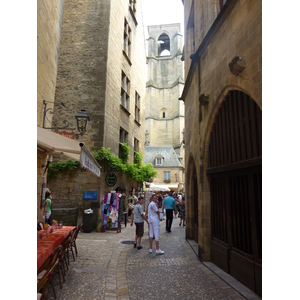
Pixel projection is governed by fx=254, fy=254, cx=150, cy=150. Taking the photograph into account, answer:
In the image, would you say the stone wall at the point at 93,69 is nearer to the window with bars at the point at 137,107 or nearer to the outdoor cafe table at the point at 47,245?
the window with bars at the point at 137,107

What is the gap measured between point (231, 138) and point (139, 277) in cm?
322

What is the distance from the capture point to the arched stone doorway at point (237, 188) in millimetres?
4098

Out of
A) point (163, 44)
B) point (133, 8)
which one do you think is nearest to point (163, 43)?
point (163, 44)

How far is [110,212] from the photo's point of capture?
10812 millimetres

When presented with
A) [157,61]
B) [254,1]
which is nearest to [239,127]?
[254,1]

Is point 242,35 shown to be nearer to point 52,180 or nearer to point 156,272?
point 156,272

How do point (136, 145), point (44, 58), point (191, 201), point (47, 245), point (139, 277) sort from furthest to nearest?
point (136, 145), point (191, 201), point (44, 58), point (139, 277), point (47, 245)

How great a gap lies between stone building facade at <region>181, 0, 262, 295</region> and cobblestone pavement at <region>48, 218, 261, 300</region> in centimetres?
53

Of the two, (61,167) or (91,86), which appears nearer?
(61,167)

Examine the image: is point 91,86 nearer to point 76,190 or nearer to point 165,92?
point 76,190

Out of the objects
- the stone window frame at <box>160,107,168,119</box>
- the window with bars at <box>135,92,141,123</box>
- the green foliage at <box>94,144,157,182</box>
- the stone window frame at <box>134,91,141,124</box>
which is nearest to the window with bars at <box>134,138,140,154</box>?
the green foliage at <box>94,144,157,182</box>

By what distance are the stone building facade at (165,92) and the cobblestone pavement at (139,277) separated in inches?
1435

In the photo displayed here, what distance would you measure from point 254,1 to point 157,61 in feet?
156

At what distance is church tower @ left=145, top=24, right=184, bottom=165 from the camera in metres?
45.0
